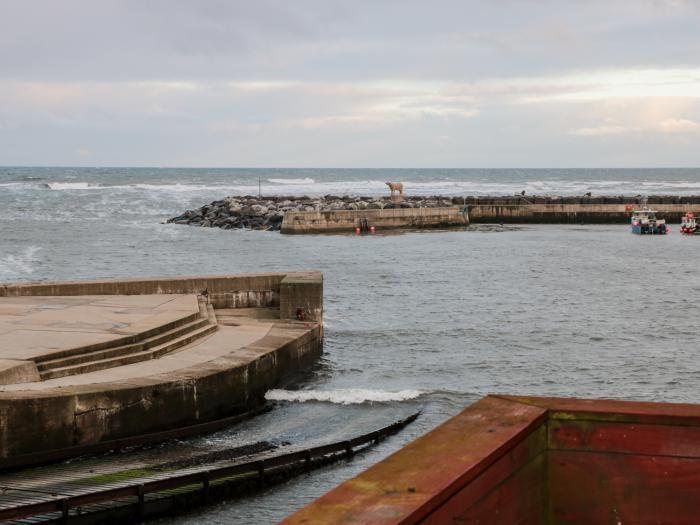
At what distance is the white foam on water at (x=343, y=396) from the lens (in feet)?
61.2

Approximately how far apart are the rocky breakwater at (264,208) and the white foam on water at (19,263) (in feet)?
68.2

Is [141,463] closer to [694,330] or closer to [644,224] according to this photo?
[694,330]

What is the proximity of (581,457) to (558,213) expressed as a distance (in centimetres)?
7586

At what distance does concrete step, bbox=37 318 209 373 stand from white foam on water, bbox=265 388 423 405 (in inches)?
87.5

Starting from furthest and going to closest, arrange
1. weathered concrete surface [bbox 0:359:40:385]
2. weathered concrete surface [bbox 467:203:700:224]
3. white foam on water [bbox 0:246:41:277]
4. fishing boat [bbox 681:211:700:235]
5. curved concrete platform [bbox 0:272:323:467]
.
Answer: weathered concrete surface [bbox 467:203:700:224] < fishing boat [bbox 681:211:700:235] < white foam on water [bbox 0:246:41:277] < weathered concrete surface [bbox 0:359:40:385] < curved concrete platform [bbox 0:272:323:467]

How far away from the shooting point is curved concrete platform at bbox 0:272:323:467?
45.6 ft

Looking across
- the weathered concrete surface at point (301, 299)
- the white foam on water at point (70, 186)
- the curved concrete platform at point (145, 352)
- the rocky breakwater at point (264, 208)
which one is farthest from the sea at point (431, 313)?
the white foam on water at point (70, 186)

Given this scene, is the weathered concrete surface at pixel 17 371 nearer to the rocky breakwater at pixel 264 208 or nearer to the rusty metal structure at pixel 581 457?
the rusty metal structure at pixel 581 457

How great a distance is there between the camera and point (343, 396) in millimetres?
19219

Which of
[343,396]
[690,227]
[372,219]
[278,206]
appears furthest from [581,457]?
[278,206]

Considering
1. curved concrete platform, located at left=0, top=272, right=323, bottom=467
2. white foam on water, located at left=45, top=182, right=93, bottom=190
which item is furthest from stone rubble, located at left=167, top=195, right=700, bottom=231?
white foam on water, located at left=45, top=182, right=93, bottom=190

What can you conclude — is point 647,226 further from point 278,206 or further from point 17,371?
point 17,371

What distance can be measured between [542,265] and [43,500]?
37536mm

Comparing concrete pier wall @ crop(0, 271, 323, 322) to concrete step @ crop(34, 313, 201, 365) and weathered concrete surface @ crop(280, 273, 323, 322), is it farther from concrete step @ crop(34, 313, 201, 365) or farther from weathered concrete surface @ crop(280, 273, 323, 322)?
concrete step @ crop(34, 313, 201, 365)
